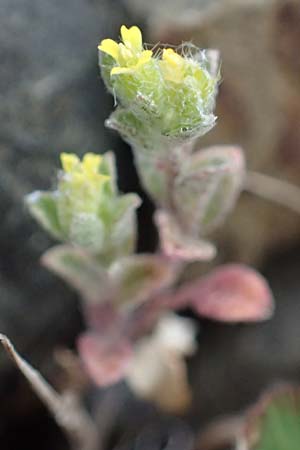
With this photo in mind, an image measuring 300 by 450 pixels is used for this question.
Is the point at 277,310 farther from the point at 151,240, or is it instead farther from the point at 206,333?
the point at 151,240

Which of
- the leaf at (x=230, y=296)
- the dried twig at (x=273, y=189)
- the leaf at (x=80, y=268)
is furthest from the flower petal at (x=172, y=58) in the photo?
the dried twig at (x=273, y=189)

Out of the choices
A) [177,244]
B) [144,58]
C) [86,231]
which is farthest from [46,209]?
[144,58]

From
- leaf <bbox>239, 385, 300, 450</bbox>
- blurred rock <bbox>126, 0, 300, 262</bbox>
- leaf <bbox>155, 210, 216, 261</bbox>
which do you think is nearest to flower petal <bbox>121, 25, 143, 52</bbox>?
leaf <bbox>155, 210, 216, 261</bbox>

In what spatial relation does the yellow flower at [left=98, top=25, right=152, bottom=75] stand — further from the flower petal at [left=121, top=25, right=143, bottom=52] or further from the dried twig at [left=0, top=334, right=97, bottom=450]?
the dried twig at [left=0, top=334, right=97, bottom=450]

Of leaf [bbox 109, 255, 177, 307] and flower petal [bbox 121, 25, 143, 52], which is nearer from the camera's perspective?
flower petal [bbox 121, 25, 143, 52]

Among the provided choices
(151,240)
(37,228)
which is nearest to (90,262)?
(37,228)

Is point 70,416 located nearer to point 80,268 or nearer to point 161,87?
point 80,268
